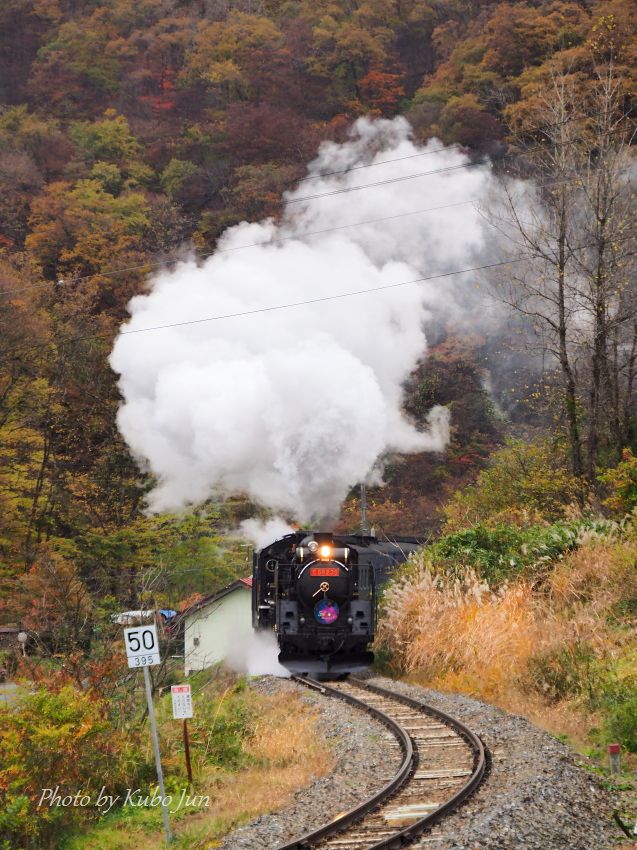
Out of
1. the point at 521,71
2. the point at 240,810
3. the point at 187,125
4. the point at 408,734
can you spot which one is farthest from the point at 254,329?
the point at 187,125

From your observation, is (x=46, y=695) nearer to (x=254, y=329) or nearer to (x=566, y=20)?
(x=254, y=329)

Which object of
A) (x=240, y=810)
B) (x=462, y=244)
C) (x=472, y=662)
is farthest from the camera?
(x=462, y=244)

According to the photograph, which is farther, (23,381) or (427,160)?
(427,160)

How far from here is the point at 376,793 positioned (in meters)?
10.7

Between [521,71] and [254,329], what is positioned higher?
[521,71]

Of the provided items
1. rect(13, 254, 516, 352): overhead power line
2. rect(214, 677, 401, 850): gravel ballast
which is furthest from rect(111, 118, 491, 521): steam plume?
rect(214, 677, 401, 850): gravel ballast

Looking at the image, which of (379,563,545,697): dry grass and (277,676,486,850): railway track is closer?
(277,676,486,850): railway track

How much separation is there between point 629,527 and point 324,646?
597 centimetres

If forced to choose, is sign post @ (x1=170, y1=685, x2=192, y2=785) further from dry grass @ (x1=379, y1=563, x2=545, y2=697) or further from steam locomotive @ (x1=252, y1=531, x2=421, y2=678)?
dry grass @ (x1=379, y1=563, x2=545, y2=697)

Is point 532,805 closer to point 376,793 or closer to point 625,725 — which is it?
point 376,793

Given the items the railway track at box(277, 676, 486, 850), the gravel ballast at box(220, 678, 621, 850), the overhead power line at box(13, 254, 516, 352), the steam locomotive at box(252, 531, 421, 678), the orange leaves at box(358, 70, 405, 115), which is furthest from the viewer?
the orange leaves at box(358, 70, 405, 115)

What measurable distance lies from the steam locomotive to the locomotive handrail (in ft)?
5.73

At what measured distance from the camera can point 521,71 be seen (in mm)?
49906

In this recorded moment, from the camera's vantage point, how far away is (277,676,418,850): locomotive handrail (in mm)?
9234
